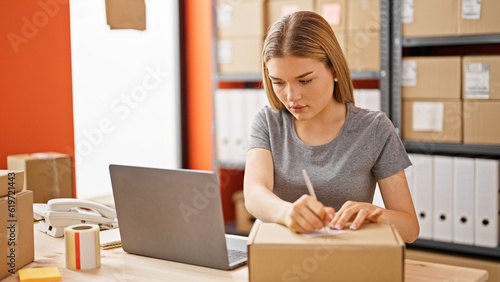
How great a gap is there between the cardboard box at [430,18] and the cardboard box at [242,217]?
140 centimetres

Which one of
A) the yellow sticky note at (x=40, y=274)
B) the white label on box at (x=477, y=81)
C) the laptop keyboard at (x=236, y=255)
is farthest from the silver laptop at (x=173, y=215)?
the white label on box at (x=477, y=81)

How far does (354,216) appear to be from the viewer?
1328 millimetres

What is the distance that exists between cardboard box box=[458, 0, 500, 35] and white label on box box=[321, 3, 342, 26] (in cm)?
58

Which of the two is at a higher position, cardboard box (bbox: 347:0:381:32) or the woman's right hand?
cardboard box (bbox: 347:0:381:32)

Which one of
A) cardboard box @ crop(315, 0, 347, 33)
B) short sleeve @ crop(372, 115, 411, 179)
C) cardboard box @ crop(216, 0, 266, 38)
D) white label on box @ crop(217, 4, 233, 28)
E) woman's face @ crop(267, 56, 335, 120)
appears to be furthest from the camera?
white label on box @ crop(217, 4, 233, 28)

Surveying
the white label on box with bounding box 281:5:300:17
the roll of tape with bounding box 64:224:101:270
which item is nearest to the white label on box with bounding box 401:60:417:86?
the white label on box with bounding box 281:5:300:17

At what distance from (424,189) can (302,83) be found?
1.42m

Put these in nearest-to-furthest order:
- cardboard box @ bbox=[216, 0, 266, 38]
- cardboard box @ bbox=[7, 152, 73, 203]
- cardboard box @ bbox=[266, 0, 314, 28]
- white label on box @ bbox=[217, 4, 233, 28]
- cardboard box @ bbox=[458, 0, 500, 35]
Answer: cardboard box @ bbox=[7, 152, 73, 203] < cardboard box @ bbox=[458, 0, 500, 35] < cardboard box @ bbox=[266, 0, 314, 28] < cardboard box @ bbox=[216, 0, 266, 38] < white label on box @ bbox=[217, 4, 233, 28]

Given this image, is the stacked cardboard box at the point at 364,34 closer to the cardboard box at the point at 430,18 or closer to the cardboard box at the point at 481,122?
the cardboard box at the point at 430,18

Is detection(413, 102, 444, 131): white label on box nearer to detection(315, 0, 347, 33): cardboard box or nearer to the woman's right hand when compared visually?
detection(315, 0, 347, 33): cardboard box

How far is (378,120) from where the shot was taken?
169 cm

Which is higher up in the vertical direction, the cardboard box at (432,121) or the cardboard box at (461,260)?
the cardboard box at (432,121)

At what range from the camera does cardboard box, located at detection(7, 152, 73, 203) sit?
2006 millimetres

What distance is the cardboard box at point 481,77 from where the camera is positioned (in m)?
2.54
